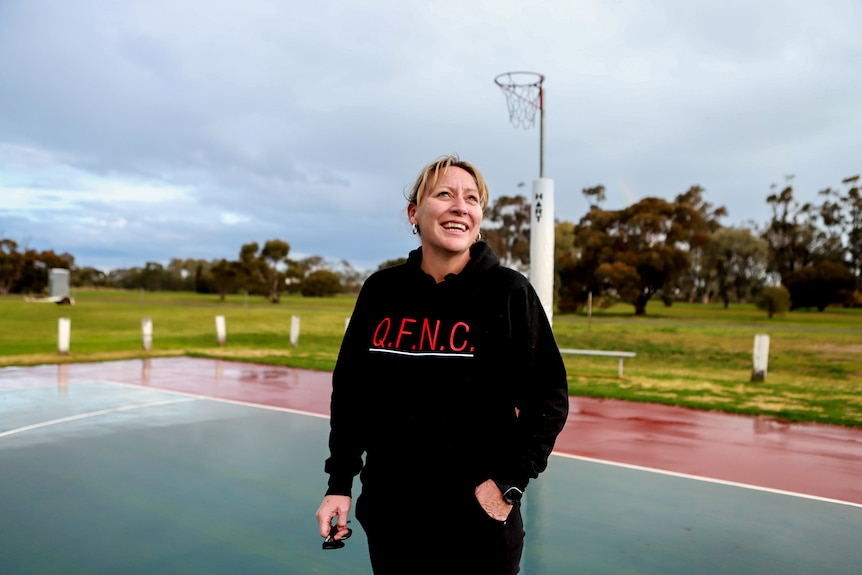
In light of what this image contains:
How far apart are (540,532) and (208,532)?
2.31 m

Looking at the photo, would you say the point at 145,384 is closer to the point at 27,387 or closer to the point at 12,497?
the point at 27,387

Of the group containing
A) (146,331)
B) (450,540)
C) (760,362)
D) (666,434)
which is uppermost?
(450,540)

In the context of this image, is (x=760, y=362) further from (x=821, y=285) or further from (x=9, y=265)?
(x=9, y=265)

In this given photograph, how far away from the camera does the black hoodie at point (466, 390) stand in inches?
86.0

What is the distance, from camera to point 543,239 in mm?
10898

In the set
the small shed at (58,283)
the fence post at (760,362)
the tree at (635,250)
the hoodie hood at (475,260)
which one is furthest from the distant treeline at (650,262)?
the hoodie hood at (475,260)

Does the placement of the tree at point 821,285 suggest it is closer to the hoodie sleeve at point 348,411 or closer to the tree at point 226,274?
the tree at point 226,274

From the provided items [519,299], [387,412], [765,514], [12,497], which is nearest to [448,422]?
[387,412]

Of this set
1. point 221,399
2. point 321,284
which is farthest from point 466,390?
point 321,284

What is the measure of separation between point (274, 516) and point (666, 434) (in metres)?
5.54

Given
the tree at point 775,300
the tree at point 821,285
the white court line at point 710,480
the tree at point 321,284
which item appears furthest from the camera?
the tree at point 321,284

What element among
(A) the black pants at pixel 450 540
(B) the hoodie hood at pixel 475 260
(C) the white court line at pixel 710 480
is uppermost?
(B) the hoodie hood at pixel 475 260

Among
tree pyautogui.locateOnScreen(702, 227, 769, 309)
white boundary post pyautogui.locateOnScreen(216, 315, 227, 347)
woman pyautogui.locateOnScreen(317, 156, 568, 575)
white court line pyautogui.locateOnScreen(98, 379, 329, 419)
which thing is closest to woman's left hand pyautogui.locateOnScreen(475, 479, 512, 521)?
woman pyautogui.locateOnScreen(317, 156, 568, 575)

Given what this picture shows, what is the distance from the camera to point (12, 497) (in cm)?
569
